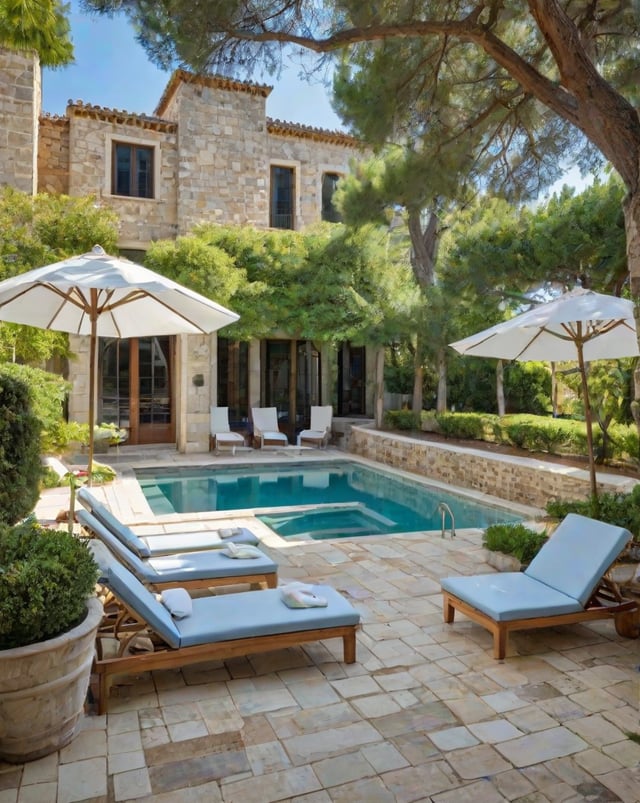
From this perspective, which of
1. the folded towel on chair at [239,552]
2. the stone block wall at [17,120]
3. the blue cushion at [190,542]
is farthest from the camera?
the stone block wall at [17,120]

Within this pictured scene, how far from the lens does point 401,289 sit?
1478 centimetres

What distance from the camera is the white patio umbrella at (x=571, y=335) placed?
5473 mm

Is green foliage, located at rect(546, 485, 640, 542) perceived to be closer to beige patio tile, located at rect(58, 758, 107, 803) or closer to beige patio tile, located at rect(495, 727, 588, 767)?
beige patio tile, located at rect(495, 727, 588, 767)

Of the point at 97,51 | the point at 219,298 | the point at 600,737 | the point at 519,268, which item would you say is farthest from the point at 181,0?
the point at 219,298

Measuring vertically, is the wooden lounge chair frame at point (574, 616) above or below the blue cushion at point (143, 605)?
below

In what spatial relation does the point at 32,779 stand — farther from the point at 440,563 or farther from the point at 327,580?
the point at 440,563

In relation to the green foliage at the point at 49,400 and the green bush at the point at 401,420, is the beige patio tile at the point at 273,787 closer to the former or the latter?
the green foliage at the point at 49,400

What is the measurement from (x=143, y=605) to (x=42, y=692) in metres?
0.72

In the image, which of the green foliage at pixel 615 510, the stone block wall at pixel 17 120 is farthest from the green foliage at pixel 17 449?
the stone block wall at pixel 17 120

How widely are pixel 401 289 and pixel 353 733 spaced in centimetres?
1270

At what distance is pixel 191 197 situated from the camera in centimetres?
1505

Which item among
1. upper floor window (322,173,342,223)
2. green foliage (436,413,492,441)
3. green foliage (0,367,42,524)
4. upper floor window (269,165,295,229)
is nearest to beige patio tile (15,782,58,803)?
green foliage (0,367,42,524)

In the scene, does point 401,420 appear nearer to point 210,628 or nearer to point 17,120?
point 17,120

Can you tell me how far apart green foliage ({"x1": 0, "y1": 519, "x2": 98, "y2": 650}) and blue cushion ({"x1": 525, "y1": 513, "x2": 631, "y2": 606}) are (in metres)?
3.13
